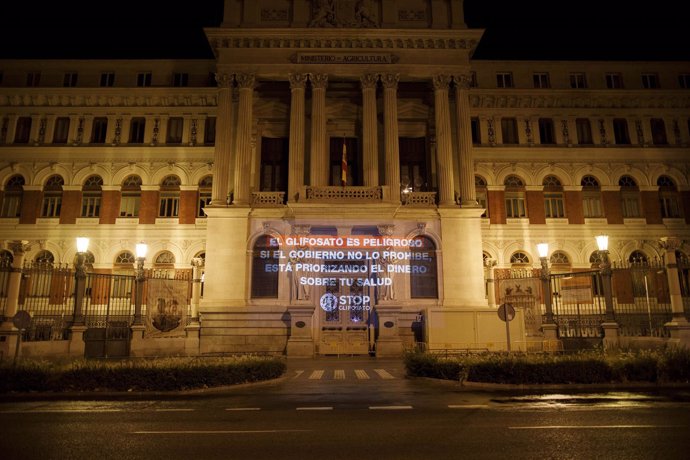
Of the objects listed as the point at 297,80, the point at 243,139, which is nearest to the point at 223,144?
the point at 243,139

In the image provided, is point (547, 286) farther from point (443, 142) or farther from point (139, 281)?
point (139, 281)

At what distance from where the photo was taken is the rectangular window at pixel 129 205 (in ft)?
116

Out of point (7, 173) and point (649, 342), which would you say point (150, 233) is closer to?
point (7, 173)

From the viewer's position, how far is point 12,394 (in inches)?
550

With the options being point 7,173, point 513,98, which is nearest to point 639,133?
point 513,98

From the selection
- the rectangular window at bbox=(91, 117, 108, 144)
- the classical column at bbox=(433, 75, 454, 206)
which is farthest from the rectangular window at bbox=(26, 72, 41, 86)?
the classical column at bbox=(433, 75, 454, 206)

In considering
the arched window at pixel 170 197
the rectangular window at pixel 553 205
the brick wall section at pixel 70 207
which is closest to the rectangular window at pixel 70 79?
the brick wall section at pixel 70 207

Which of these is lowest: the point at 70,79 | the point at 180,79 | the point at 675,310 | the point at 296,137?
the point at 675,310

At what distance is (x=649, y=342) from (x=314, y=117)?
21713mm

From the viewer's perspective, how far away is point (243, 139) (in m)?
31.1

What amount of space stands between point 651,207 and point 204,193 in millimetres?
32268

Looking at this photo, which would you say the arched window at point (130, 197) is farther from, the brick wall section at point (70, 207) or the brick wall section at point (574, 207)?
the brick wall section at point (574, 207)

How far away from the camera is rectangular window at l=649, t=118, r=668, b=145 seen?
3734 centimetres

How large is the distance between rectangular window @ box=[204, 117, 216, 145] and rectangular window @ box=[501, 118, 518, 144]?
844 inches
